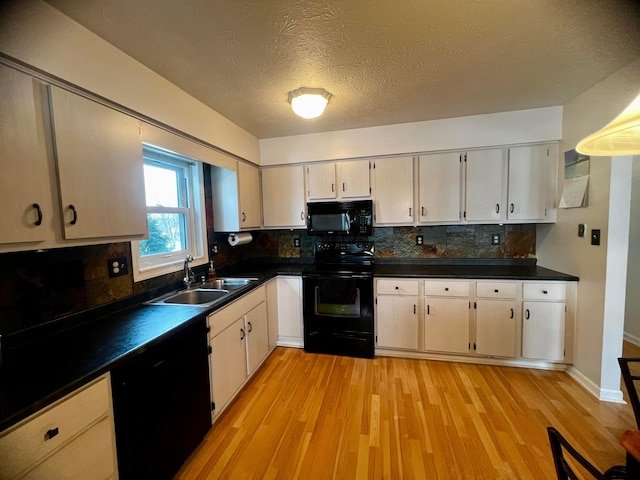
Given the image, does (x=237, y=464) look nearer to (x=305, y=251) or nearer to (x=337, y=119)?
(x=305, y=251)

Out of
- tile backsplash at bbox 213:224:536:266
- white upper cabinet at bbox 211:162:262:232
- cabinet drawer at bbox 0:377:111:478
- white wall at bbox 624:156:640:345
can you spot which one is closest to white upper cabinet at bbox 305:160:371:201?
tile backsplash at bbox 213:224:536:266

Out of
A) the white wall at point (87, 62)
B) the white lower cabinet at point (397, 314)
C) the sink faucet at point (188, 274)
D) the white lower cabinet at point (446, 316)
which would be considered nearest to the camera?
the white wall at point (87, 62)

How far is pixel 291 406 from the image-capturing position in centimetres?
201

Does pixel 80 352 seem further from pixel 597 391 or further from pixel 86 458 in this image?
pixel 597 391

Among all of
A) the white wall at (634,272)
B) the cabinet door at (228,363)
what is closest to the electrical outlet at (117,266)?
the cabinet door at (228,363)

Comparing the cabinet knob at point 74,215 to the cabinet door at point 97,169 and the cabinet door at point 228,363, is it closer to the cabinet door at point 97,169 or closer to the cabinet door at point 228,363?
the cabinet door at point 97,169

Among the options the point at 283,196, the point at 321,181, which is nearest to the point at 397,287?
the point at 321,181

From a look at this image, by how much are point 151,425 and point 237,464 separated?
602 mm

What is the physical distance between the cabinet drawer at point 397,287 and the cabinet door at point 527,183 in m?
1.19

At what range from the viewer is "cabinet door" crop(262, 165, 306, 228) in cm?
304

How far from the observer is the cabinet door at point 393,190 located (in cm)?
275

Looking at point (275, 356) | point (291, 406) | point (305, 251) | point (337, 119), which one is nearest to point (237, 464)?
point (291, 406)

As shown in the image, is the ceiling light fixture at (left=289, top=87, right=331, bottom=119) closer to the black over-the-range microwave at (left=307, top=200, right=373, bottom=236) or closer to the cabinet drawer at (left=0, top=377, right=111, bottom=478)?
the black over-the-range microwave at (left=307, top=200, right=373, bottom=236)

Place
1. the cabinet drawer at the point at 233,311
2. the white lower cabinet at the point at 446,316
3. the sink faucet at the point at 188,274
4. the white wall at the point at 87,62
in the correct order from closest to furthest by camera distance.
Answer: the white wall at the point at 87,62, the cabinet drawer at the point at 233,311, the sink faucet at the point at 188,274, the white lower cabinet at the point at 446,316
